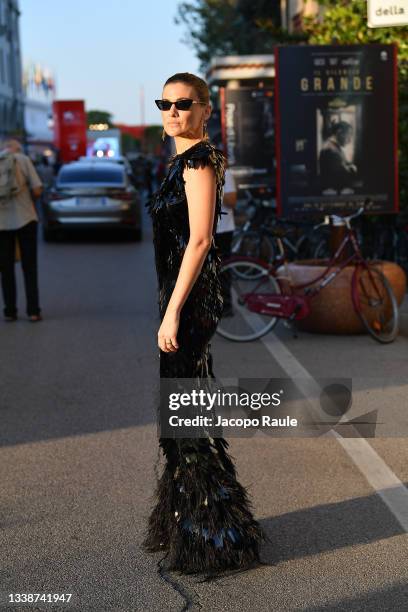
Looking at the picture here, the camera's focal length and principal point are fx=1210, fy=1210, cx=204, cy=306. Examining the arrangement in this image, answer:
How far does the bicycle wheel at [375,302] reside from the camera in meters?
10.4

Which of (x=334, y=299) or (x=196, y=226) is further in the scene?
(x=334, y=299)

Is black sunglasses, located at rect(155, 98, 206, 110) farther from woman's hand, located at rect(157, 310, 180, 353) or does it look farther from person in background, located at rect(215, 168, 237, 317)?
person in background, located at rect(215, 168, 237, 317)

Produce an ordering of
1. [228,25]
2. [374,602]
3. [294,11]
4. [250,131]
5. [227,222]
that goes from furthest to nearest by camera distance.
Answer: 1. [228,25]
2. [294,11]
3. [250,131]
4. [227,222]
5. [374,602]

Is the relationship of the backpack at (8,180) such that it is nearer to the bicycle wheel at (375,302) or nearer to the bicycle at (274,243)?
the bicycle wheel at (375,302)

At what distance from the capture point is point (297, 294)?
10.8 meters

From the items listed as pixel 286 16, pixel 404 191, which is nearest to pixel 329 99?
pixel 404 191

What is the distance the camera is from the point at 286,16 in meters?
35.7

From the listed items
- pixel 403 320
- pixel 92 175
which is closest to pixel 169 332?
pixel 403 320

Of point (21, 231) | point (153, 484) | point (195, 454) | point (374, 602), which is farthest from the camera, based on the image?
point (21, 231)

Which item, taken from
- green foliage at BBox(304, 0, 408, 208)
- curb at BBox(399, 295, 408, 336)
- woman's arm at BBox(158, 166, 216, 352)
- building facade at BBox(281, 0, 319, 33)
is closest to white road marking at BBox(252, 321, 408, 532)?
woman's arm at BBox(158, 166, 216, 352)

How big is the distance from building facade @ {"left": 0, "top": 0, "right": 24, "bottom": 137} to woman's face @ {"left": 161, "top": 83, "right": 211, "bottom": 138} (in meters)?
99.7

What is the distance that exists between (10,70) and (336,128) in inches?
4090

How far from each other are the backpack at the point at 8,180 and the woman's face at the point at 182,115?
779 centimetres

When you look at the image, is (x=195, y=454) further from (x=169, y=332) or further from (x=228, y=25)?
(x=228, y=25)
